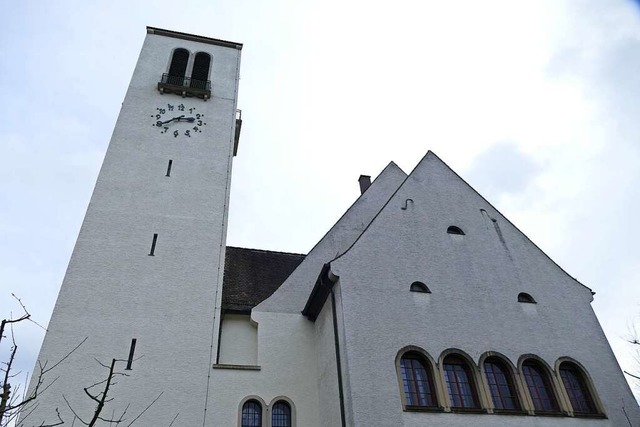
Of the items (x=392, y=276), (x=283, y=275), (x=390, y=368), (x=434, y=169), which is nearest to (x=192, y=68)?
(x=283, y=275)

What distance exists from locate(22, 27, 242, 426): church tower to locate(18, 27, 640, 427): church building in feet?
0.17

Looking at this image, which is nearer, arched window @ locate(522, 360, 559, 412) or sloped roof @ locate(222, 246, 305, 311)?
arched window @ locate(522, 360, 559, 412)

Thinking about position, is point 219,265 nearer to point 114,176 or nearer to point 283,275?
point 283,275

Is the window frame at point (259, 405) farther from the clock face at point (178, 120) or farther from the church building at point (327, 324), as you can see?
the clock face at point (178, 120)

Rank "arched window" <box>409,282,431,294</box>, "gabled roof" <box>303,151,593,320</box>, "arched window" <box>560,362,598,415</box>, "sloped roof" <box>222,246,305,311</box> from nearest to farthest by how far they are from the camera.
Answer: "arched window" <box>560,362,598,415</box> < "arched window" <box>409,282,431,294</box> < "gabled roof" <box>303,151,593,320</box> < "sloped roof" <box>222,246,305,311</box>

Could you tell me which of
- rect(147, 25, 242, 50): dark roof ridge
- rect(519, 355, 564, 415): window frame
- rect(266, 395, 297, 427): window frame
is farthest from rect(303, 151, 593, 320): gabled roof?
rect(147, 25, 242, 50): dark roof ridge

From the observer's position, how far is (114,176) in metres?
18.6

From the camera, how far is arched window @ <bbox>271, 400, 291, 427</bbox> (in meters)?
14.3

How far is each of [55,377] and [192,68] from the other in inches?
657

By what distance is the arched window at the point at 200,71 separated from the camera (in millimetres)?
23422

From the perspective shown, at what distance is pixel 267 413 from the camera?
14.2m

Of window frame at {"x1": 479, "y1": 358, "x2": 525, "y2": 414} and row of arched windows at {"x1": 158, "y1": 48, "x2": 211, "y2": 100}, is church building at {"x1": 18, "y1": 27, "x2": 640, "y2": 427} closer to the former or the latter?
window frame at {"x1": 479, "y1": 358, "x2": 525, "y2": 414}

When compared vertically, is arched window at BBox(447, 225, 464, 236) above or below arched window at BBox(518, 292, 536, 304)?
above

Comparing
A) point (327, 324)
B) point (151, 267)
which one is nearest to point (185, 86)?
point (151, 267)
